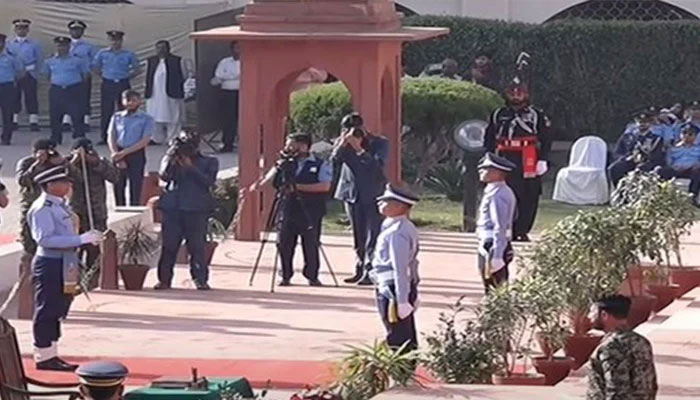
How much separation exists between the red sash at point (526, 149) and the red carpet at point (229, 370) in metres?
8.18

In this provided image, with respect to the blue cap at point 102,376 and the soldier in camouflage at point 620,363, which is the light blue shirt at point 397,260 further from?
the soldier in camouflage at point 620,363

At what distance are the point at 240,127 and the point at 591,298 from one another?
880 centimetres

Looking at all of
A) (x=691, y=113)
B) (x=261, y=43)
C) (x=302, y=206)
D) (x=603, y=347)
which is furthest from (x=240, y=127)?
(x=603, y=347)

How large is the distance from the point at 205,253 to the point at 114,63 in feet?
46.2

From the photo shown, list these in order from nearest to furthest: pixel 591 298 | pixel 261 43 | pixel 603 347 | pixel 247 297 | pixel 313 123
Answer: pixel 603 347 → pixel 591 298 → pixel 247 297 → pixel 261 43 → pixel 313 123

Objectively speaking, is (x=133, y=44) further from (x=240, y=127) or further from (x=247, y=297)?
(x=247, y=297)

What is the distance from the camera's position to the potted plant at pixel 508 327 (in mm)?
14523

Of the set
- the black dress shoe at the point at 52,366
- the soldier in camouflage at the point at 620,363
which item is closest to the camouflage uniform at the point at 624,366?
the soldier in camouflage at the point at 620,363

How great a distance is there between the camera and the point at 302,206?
2088 centimetres

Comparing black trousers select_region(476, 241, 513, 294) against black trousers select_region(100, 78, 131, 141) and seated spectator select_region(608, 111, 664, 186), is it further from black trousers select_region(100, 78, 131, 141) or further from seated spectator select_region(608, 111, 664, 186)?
Result: black trousers select_region(100, 78, 131, 141)

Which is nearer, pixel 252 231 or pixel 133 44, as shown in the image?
pixel 252 231

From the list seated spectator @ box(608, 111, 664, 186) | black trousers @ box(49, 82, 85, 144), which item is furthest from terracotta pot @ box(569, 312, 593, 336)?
black trousers @ box(49, 82, 85, 144)

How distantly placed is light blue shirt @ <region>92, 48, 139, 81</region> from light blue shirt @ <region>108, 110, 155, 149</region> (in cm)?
958

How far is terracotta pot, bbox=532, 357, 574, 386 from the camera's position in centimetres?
1524
